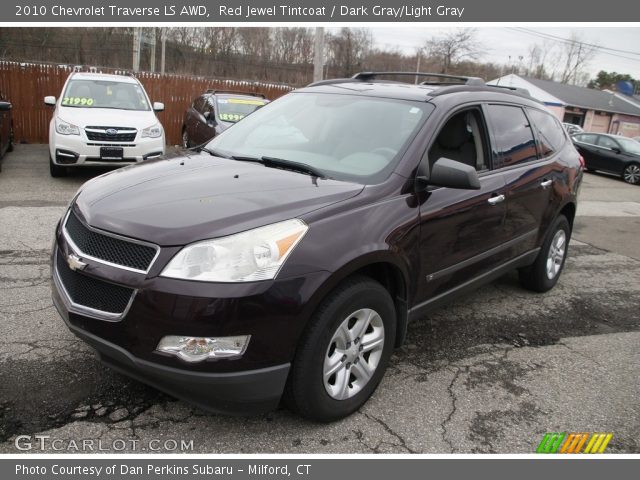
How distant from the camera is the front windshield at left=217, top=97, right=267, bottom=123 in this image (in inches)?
429

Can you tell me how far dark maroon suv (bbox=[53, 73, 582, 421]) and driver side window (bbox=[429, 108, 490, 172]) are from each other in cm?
1

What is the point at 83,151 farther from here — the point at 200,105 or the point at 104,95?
the point at 200,105

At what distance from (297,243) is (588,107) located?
49.8m

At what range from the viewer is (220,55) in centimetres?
4456

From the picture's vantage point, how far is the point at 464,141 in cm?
365

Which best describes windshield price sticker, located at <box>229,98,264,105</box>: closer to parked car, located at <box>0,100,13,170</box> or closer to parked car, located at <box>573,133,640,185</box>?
parked car, located at <box>0,100,13,170</box>

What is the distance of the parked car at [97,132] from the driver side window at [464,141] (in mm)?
5852

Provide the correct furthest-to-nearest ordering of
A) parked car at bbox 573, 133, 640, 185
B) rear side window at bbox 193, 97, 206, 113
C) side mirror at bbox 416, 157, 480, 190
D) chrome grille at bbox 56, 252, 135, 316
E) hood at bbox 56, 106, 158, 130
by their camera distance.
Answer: parked car at bbox 573, 133, 640, 185 → rear side window at bbox 193, 97, 206, 113 → hood at bbox 56, 106, 158, 130 → side mirror at bbox 416, 157, 480, 190 → chrome grille at bbox 56, 252, 135, 316

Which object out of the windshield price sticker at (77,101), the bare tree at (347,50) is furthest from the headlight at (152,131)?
the bare tree at (347,50)

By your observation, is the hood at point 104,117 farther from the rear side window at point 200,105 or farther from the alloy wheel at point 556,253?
the alloy wheel at point 556,253

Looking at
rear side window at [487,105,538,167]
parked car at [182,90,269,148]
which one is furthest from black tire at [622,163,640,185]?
rear side window at [487,105,538,167]

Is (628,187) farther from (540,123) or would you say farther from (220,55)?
(220,55)

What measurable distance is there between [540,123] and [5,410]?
4.65 m

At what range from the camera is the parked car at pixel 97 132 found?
27.1 ft
